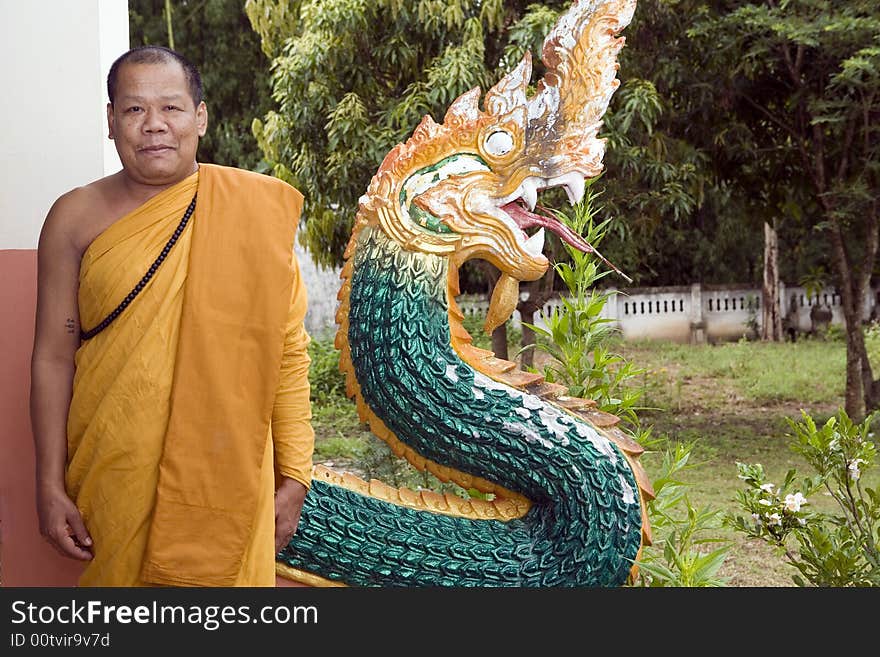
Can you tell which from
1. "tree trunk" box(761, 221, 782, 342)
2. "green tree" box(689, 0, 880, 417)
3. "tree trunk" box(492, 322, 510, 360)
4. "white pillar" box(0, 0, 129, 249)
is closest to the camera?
"white pillar" box(0, 0, 129, 249)

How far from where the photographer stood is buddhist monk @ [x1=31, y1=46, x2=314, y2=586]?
152 cm

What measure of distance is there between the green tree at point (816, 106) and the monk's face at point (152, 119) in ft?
13.9

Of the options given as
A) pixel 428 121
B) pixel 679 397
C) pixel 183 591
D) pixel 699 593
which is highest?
pixel 428 121

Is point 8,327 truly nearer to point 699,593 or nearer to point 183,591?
point 183,591

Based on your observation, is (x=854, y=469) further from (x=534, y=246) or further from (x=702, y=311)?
(x=702, y=311)

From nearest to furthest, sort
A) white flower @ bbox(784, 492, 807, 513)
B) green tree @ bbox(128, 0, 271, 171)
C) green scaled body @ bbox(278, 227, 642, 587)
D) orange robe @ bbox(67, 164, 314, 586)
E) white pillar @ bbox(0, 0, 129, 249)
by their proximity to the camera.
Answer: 1. orange robe @ bbox(67, 164, 314, 586)
2. green scaled body @ bbox(278, 227, 642, 587)
3. white pillar @ bbox(0, 0, 129, 249)
4. white flower @ bbox(784, 492, 807, 513)
5. green tree @ bbox(128, 0, 271, 171)

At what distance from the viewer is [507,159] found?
194 centimetres

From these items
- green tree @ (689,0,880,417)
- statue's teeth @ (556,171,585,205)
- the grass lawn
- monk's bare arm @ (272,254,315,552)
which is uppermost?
green tree @ (689,0,880,417)

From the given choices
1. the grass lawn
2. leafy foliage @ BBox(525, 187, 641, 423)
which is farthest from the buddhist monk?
the grass lawn

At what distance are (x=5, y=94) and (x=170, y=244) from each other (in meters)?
0.72

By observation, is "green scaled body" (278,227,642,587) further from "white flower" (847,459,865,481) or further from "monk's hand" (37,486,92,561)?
"white flower" (847,459,865,481)

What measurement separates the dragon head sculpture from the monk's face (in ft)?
1.52

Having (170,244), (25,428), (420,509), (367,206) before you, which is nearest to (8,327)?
(25,428)

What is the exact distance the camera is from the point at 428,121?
194cm
